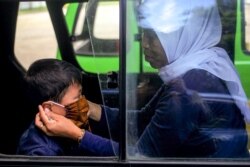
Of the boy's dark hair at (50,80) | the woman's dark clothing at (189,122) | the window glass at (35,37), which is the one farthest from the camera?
the window glass at (35,37)

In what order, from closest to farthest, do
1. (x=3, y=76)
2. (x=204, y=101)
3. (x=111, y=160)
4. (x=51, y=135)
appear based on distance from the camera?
1. (x=111, y=160)
2. (x=204, y=101)
3. (x=51, y=135)
4. (x=3, y=76)

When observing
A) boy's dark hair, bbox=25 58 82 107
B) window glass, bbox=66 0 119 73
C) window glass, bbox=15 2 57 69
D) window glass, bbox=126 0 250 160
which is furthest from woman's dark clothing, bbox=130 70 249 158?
window glass, bbox=15 2 57 69

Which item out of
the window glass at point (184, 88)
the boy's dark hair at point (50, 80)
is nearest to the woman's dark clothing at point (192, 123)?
the window glass at point (184, 88)

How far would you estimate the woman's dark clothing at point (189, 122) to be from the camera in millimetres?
1874

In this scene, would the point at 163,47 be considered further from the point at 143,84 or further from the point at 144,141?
the point at 144,141

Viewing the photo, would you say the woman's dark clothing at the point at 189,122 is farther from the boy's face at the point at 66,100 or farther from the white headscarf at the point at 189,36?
the boy's face at the point at 66,100

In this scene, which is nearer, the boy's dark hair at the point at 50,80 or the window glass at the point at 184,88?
the window glass at the point at 184,88

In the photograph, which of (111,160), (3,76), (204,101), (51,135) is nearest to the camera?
(111,160)

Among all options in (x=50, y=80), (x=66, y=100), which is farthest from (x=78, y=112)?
(x=50, y=80)

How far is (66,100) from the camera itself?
209 centimetres

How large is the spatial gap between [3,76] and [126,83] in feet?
5.14

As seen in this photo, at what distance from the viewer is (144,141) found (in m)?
1.88

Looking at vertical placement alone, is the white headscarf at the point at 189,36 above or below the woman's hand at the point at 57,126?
above

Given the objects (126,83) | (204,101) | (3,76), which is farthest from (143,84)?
(3,76)
